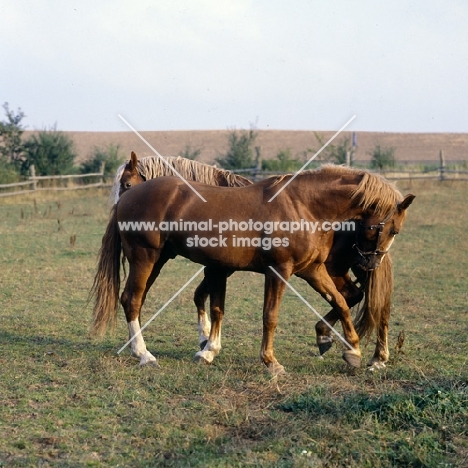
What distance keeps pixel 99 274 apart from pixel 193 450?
2766 mm

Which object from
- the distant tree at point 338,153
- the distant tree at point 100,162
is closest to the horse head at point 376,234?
the distant tree at point 338,153

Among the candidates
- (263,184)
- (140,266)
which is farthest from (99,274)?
(263,184)

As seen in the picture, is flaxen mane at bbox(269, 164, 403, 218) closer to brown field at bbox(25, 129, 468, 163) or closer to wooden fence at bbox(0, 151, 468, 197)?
wooden fence at bbox(0, 151, 468, 197)

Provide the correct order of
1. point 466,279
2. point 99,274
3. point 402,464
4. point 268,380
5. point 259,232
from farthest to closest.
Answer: point 466,279 < point 99,274 < point 259,232 < point 268,380 < point 402,464

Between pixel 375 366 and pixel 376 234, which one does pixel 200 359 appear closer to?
pixel 375 366

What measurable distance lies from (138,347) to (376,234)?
2.31m

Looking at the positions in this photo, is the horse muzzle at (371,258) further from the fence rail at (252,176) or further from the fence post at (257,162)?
the fence post at (257,162)

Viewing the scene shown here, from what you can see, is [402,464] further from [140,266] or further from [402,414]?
[140,266]

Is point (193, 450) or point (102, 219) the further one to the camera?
point (102, 219)

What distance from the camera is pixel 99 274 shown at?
618 centimetres

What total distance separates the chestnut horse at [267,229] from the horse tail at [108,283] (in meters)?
0.01

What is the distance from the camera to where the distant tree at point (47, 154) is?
2634 cm

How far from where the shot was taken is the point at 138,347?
5.86 meters

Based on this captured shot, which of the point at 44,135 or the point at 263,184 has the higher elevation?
the point at 44,135
